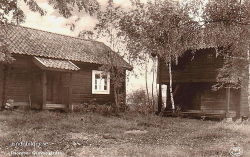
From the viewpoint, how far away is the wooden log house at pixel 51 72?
57.1ft

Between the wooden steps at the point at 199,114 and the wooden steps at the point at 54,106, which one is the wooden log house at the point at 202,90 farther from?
the wooden steps at the point at 54,106

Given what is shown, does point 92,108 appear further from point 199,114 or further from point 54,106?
point 199,114

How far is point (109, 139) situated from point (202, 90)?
524 inches

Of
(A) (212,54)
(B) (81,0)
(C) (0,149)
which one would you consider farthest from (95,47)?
(C) (0,149)

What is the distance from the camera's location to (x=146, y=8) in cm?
1881

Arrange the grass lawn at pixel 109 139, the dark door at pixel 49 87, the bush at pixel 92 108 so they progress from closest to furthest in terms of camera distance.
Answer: the grass lawn at pixel 109 139 → the bush at pixel 92 108 → the dark door at pixel 49 87

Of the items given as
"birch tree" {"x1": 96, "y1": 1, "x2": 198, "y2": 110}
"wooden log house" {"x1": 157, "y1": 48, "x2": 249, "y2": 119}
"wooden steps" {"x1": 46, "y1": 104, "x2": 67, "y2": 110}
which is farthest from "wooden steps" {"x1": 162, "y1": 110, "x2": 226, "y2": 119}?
"wooden steps" {"x1": 46, "y1": 104, "x2": 67, "y2": 110}

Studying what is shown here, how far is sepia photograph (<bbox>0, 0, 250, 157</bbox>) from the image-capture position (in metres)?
9.38

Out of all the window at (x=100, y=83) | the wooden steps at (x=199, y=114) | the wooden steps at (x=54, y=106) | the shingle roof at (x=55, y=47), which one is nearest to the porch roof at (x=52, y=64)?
the shingle roof at (x=55, y=47)

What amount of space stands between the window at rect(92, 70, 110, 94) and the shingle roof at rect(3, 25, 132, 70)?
1084 mm

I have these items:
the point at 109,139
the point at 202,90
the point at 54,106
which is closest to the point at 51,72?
the point at 54,106

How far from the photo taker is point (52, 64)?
17.4m

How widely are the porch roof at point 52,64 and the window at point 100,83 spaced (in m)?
3.09

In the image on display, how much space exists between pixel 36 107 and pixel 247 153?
43.2 feet
